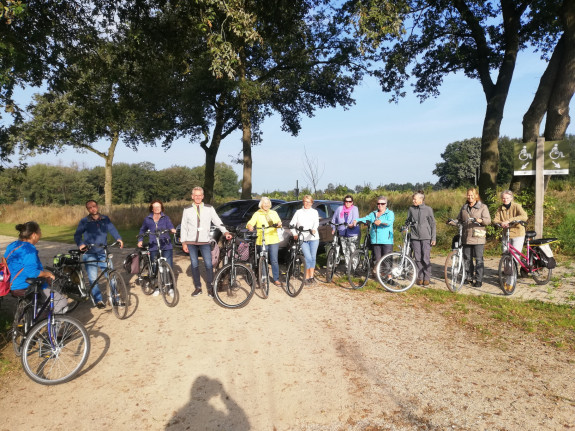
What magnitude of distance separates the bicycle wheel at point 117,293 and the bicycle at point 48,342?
1563 millimetres

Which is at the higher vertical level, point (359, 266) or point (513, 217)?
point (513, 217)

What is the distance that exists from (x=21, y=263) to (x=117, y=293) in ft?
6.23

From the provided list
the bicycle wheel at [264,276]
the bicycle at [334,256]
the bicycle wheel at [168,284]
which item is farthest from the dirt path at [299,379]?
the bicycle at [334,256]

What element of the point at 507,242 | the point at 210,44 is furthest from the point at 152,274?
the point at 507,242

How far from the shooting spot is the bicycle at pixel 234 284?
6512 mm

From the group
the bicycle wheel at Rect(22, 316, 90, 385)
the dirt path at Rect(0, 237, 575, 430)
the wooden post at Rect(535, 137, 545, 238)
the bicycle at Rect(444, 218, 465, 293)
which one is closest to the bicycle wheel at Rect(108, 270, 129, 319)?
the dirt path at Rect(0, 237, 575, 430)

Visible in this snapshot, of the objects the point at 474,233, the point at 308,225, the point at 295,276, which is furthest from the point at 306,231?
the point at 474,233

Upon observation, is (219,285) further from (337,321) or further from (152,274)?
(337,321)

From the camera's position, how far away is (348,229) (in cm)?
823

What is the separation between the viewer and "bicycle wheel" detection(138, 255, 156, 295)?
23.1 feet

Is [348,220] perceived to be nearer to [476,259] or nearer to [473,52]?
[476,259]

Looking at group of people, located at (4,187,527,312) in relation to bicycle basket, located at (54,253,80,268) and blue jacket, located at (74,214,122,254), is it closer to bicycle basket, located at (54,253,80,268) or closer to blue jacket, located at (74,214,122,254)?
blue jacket, located at (74,214,122,254)

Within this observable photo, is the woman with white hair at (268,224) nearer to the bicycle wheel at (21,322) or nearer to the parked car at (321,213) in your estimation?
the parked car at (321,213)

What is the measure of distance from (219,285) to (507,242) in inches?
215
